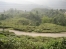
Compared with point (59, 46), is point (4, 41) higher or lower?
higher

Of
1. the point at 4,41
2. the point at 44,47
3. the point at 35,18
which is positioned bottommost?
the point at 35,18

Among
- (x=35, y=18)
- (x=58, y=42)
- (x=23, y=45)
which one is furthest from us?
(x=35, y=18)

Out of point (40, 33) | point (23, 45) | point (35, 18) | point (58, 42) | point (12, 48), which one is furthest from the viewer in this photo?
point (35, 18)

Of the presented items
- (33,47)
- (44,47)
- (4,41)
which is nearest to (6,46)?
(4,41)

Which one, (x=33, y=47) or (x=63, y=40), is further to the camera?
(x=63, y=40)

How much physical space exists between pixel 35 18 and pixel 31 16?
10.4 ft

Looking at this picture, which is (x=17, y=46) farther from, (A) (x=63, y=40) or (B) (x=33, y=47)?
(A) (x=63, y=40)

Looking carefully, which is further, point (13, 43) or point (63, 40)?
point (63, 40)

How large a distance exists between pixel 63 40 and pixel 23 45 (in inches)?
118

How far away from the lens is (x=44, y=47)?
8.73 metres

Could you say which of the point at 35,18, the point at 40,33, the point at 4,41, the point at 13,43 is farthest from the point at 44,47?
the point at 35,18

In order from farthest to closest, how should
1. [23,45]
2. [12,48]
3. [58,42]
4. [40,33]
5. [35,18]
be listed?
[35,18] → [40,33] → [58,42] → [23,45] → [12,48]

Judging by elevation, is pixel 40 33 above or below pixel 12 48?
below

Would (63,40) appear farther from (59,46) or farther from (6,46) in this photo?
(6,46)
